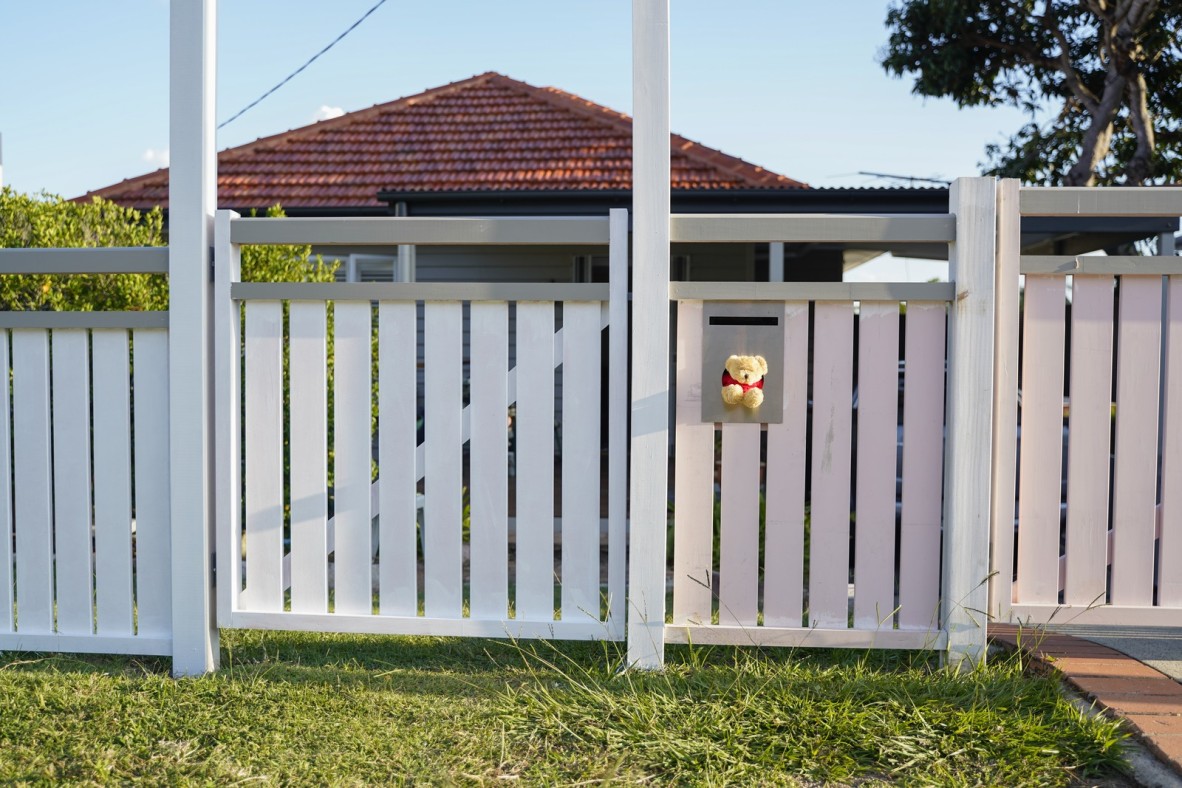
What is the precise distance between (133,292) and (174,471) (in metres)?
2.41

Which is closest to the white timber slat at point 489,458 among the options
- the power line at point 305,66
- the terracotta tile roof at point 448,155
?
the terracotta tile roof at point 448,155

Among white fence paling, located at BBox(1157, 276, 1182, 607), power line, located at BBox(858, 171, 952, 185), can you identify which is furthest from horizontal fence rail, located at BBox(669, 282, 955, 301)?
power line, located at BBox(858, 171, 952, 185)

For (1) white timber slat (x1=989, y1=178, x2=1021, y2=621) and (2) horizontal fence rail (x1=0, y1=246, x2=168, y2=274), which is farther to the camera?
(2) horizontal fence rail (x1=0, y1=246, x2=168, y2=274)

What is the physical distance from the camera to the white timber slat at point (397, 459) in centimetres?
299

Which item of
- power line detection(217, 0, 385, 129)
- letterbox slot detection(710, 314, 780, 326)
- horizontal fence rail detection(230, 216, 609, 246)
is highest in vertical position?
power line detection(217, 0, 385, 129)

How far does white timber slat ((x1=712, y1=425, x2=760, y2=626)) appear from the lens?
295 centimetres

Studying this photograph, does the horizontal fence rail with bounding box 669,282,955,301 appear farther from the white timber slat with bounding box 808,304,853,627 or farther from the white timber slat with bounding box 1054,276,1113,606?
the white timber slat with bounding box 1054,276,1113,606

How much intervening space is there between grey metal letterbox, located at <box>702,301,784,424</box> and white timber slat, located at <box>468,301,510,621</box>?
0.64 meters

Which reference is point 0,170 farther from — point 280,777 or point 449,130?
point 449,130

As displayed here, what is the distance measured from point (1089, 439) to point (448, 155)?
32.4 feet

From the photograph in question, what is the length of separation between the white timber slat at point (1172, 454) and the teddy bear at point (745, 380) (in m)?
1.27

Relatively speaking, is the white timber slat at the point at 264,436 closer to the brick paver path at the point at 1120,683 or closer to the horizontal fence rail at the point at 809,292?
Answer: the horizontal fence rail at the point at 809,292

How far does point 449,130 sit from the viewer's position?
12.3m

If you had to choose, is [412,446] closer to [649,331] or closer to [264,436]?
[264,436]
